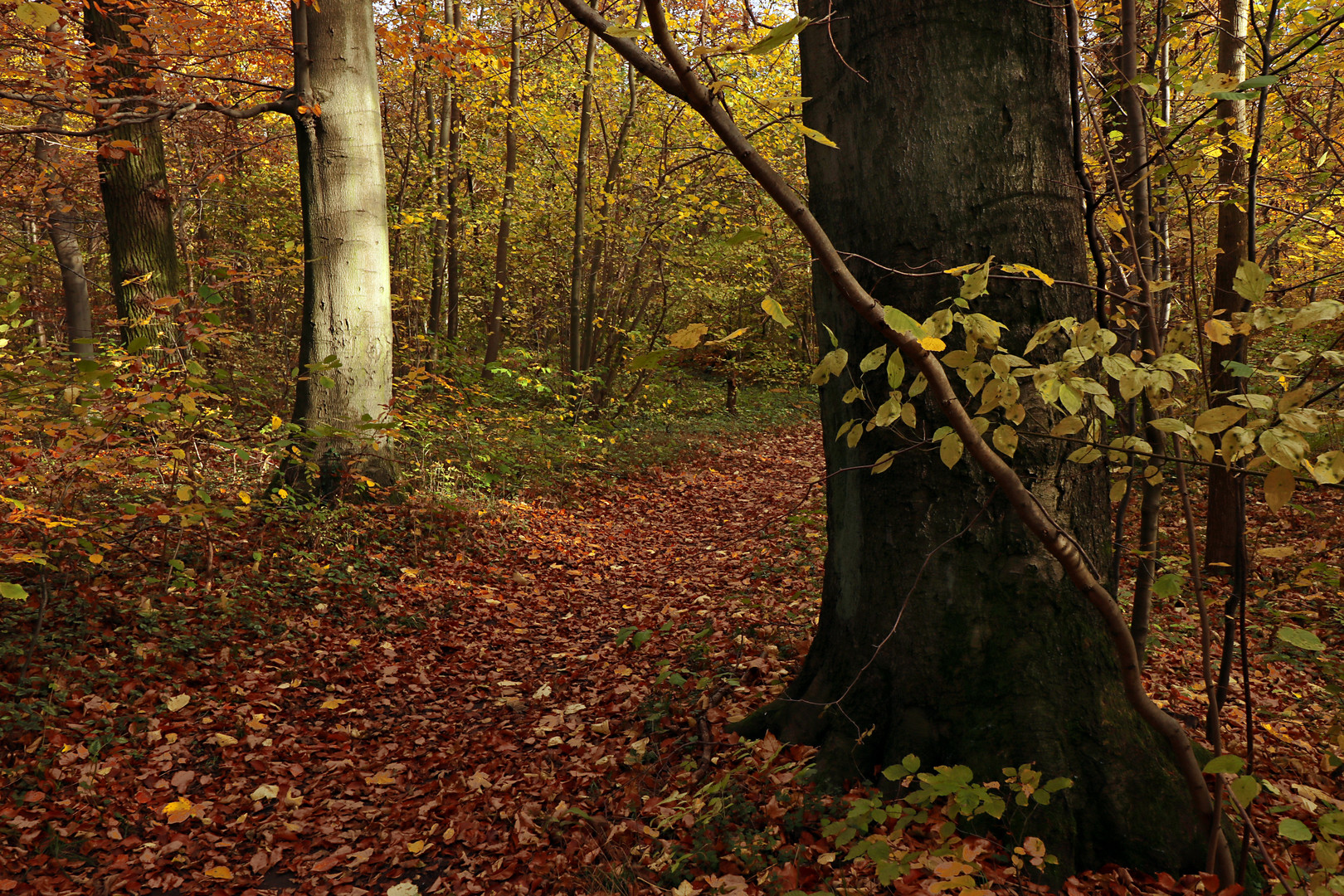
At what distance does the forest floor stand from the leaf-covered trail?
0.01 metres

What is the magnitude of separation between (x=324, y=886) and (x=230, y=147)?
1255 cm

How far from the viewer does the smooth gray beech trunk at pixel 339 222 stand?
6.36 meters

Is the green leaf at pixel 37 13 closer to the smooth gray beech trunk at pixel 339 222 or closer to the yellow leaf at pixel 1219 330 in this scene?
the yellow leaf at pixel 1219 330

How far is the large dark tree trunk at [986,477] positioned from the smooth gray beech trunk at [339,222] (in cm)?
505

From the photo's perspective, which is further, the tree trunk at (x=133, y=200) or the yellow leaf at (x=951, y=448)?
the tree trunk at (x=133, y=200)

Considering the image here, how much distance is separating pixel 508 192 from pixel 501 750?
1109 cm

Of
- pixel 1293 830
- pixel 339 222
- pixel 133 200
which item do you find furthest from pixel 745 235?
pixel 133 200

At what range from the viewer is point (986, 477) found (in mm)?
2436

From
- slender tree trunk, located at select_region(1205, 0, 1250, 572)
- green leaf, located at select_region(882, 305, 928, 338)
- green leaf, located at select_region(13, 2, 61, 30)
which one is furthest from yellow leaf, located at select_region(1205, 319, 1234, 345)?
slender tree trunk, located at select_region(1205, 0, 1250, 572)

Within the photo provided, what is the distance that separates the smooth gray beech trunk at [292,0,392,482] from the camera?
6359 millimetres

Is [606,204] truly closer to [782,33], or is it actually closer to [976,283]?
[976,283]

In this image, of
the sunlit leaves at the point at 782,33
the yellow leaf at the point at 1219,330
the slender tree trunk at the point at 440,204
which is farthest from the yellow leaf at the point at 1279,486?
the slender tree trunk at the point at 440,204

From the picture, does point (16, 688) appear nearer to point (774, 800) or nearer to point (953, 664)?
point (774, 800)

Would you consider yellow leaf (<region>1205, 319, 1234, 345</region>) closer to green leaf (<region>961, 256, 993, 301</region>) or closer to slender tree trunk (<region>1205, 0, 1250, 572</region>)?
green leaf (<region>961, 256, 993, 301</region>)
